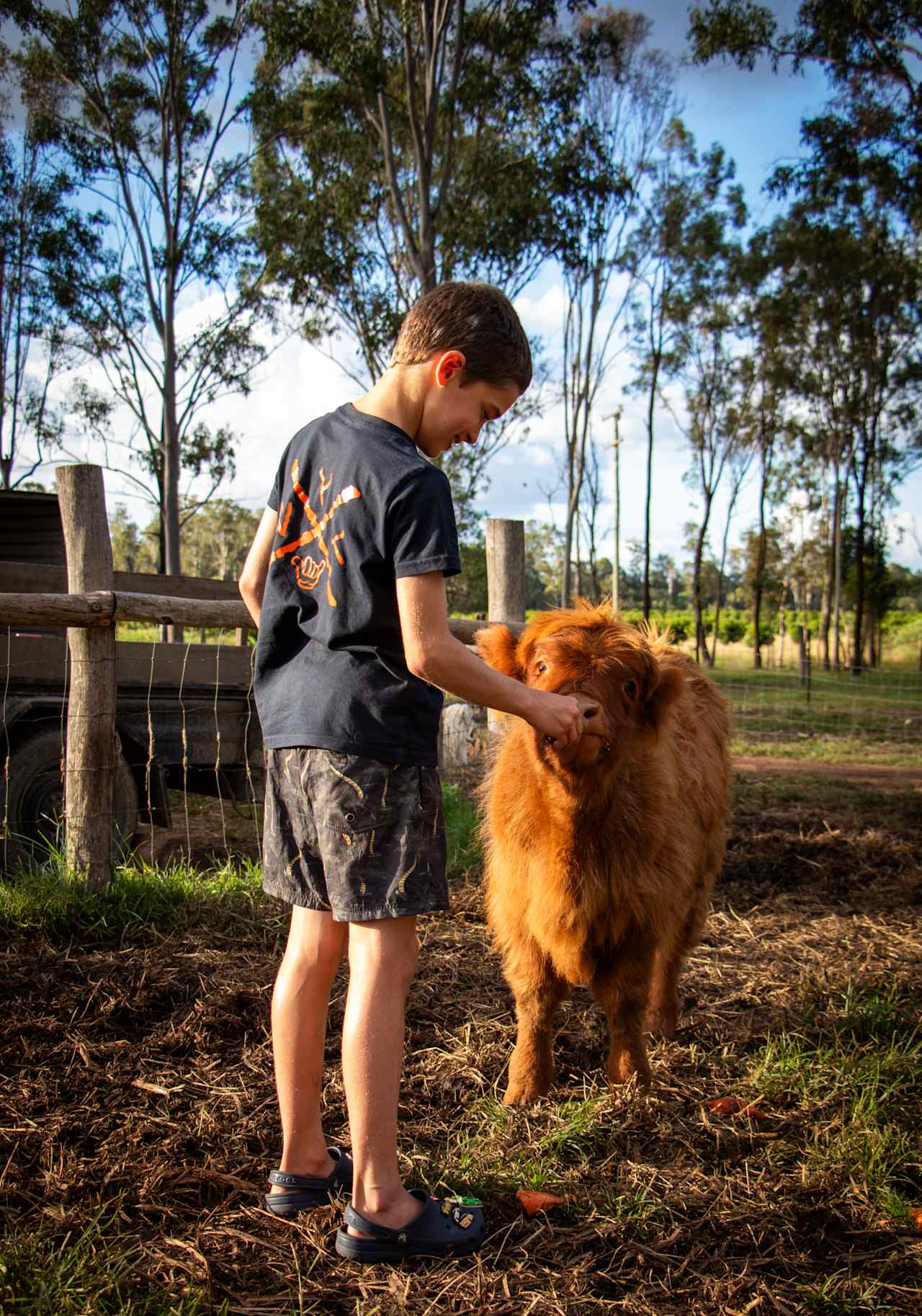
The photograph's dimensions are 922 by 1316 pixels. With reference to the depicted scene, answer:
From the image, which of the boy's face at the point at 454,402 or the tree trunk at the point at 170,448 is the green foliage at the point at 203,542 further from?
the boy's face at the point at 454,402

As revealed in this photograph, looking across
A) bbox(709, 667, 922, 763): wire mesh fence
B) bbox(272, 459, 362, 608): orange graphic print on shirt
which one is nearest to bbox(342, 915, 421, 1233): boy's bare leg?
bbox(272, 459, 362, 608): orange graphic print on shirt

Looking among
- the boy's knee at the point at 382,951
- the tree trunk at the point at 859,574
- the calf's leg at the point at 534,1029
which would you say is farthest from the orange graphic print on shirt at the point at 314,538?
the tree trunk at the point at 859,574

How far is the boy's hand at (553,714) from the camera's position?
2.08 meters

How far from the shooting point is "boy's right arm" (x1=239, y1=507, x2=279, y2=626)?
2.34 m

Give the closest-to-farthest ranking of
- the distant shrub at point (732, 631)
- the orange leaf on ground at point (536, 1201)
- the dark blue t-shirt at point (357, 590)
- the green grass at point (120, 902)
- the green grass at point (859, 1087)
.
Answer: the dark blue t-shirt at point (357, 590) < the orange leaf on ground at point (536, 1201) < the green grass at point (859, 1087) < the green grass at point (120, 902) < the distant shrub at point (732, 631)

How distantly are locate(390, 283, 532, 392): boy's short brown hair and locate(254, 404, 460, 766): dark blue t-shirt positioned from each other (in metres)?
0.21

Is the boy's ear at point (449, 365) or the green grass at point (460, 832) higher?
the boy's ear at point (449, 365)

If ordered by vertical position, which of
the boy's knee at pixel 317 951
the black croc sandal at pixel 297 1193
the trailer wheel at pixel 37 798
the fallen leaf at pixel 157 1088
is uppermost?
the boy's knee at pixel 317 951

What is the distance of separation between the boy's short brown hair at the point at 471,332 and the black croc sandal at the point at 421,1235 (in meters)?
1.91

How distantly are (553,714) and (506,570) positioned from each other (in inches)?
155

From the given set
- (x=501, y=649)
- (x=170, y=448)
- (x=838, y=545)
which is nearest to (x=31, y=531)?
(x=501, y=649)

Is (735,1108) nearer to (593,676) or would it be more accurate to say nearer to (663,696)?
(663,696)

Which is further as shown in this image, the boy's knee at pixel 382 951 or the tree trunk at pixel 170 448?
the tree trunk at pixel 170 448

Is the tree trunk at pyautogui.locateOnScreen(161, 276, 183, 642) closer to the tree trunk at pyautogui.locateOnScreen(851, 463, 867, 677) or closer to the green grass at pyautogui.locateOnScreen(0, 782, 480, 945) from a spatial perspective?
the green grass at pyautogui.locateOnScreen(0, 782, 480, 945)
